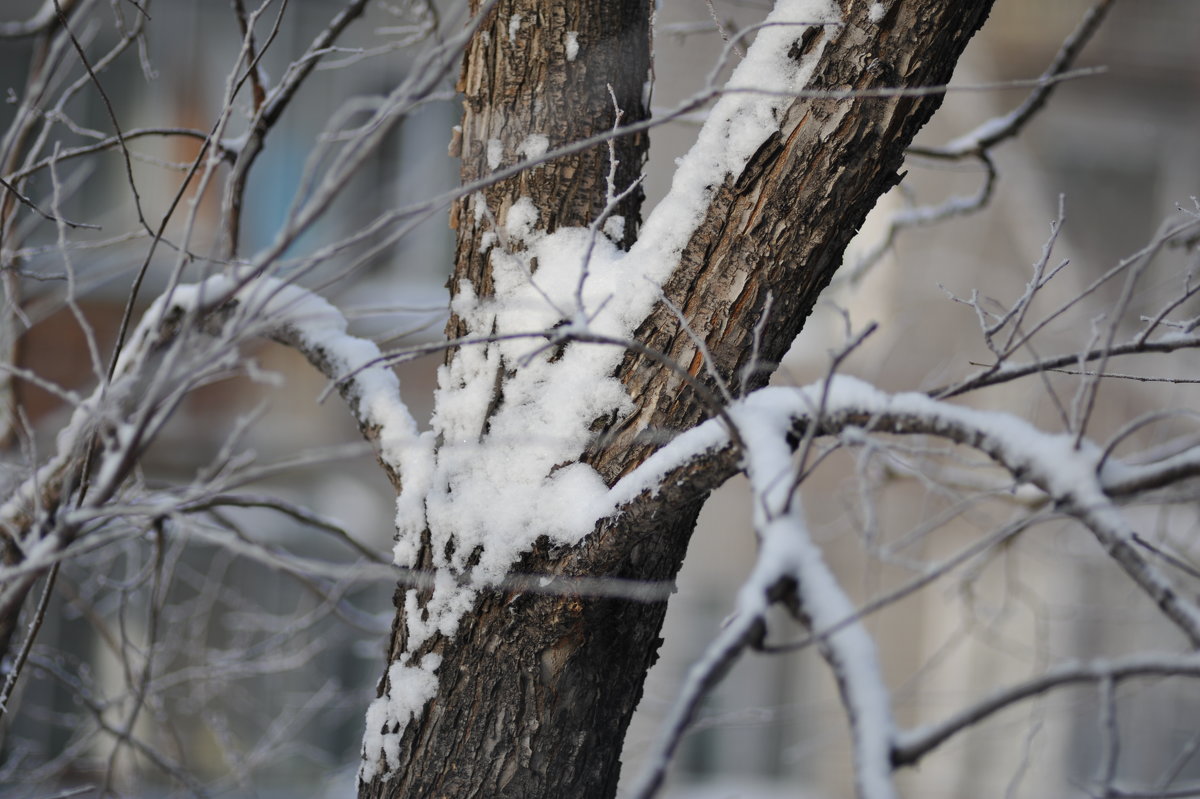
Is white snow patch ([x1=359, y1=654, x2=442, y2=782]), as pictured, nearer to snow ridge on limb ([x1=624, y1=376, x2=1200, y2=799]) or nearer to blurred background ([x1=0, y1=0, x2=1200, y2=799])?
snow ridge on limb ([x1=624, y1=376, x2=1200, y2=799])

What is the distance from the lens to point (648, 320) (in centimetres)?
125

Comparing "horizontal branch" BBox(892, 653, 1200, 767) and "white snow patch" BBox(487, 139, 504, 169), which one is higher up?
"white snow patch" BBox(487, 139, 504, 169)

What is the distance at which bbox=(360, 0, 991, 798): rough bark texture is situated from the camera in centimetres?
115

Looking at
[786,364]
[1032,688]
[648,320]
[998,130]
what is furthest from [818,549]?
[786,364]

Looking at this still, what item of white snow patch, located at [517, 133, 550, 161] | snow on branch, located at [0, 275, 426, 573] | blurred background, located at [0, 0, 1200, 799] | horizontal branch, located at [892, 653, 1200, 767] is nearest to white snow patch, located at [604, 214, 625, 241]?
→ white snow patch, located at [517, 133, 550, 161]

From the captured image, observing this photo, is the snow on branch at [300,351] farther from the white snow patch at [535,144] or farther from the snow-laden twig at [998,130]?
the snow-laden twig at [998,130]

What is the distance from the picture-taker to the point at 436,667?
1.34 metres

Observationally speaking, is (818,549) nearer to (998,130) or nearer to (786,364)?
(998,130)

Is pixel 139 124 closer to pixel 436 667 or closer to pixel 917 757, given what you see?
pixel 436 667

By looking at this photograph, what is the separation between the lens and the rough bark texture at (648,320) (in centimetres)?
115

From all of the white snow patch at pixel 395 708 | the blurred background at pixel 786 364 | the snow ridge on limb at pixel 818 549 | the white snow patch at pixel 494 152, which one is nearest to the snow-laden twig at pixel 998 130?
the white snow patch at pixel 494 152

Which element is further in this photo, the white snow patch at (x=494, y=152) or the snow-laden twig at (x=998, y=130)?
the snow-laden twig at (x=998, y=130)

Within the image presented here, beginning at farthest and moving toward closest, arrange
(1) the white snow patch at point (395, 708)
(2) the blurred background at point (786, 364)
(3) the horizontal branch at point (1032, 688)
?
(2) the blurred background at point (786, 364), (1) the white snow patch at point (395, 708), (3) the horizontal branch at point (1032, 688)

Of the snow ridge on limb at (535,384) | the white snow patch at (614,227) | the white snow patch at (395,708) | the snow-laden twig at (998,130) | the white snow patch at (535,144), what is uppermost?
the snow-laden twig at (998,130)
